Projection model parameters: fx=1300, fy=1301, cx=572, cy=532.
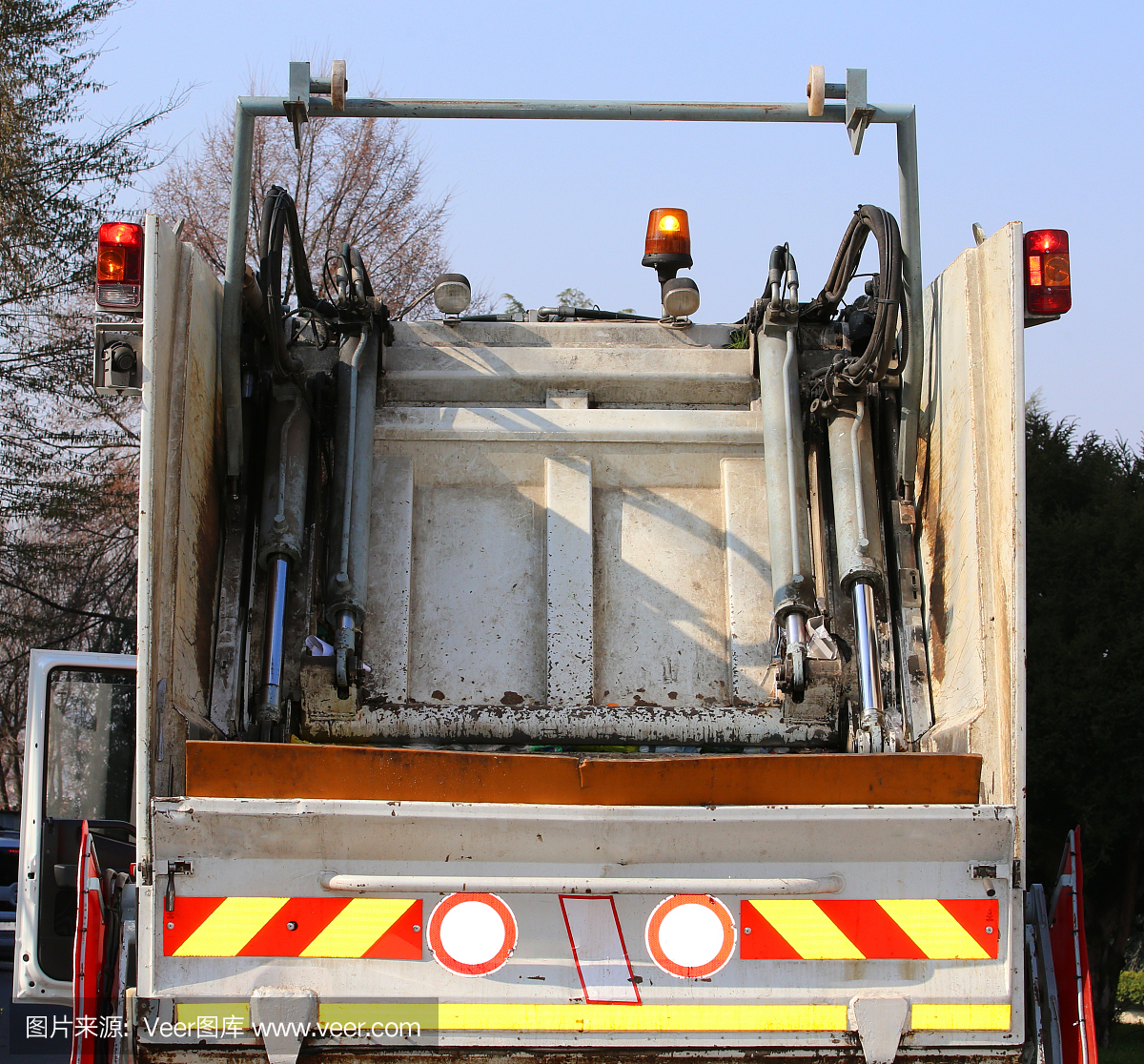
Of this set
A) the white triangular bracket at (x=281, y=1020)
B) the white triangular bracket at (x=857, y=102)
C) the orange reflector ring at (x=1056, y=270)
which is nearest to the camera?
the white triangular bracket at (x=281, y=1020)

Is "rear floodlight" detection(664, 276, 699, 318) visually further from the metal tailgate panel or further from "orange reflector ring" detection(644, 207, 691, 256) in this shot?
the metal tailgate panel

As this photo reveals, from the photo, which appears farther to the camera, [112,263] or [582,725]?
[582,725]

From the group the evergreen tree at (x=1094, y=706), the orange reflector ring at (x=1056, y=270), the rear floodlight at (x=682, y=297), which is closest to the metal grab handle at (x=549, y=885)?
the orange reflector ring at (x=1056, y=270)

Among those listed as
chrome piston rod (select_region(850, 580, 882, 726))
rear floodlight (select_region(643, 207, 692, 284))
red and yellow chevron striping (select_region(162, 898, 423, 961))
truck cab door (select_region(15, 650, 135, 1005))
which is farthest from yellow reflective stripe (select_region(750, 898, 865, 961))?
rear floodlight (select_region(643, 207, 692, 284))

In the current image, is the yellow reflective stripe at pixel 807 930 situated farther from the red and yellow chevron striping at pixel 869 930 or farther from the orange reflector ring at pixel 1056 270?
the orange reflector ring at pixel 1056 270

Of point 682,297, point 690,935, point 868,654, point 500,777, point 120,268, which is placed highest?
point 682,297

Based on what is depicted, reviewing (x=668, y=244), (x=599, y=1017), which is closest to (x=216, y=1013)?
(x=599, y=1017)

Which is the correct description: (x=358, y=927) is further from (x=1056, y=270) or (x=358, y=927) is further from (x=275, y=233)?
(x=1056, y=270)

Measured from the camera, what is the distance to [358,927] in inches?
94.4

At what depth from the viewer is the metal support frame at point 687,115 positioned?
11.2 feet

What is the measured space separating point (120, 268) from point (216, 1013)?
5.36 ft

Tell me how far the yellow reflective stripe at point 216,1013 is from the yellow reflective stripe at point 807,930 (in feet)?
3.13

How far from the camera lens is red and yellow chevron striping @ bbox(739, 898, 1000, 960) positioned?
7.92 ft

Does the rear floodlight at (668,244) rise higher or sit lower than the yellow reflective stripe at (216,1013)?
higher
